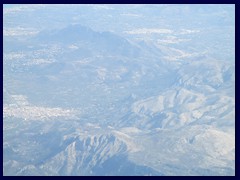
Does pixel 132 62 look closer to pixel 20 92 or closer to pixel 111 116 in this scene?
pixel 20 92

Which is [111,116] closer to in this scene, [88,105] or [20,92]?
[88,105]

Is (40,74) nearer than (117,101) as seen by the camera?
No

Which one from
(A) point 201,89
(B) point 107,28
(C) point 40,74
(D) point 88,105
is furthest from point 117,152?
(B) point 107,28
